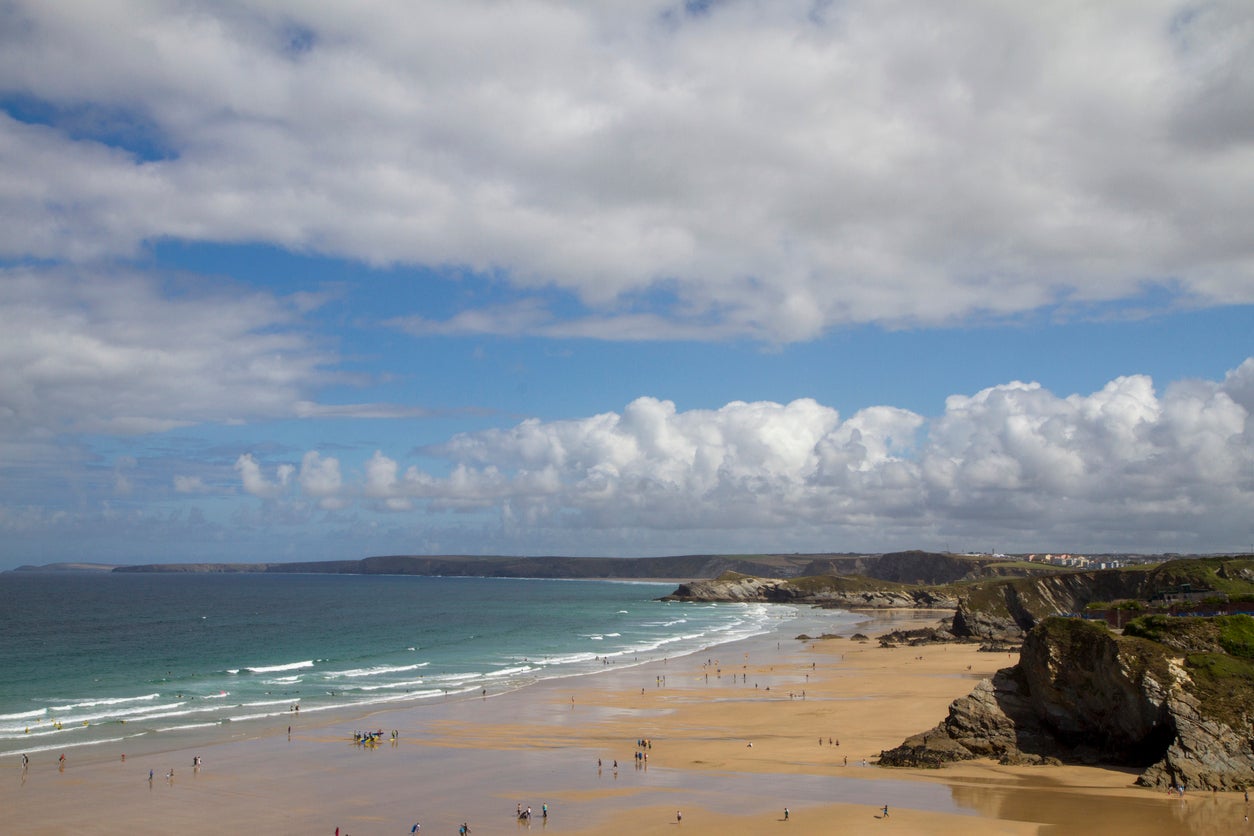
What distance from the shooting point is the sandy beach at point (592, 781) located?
101 feet

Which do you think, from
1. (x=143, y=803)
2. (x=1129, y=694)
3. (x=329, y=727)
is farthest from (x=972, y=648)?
(x=143, y=803)

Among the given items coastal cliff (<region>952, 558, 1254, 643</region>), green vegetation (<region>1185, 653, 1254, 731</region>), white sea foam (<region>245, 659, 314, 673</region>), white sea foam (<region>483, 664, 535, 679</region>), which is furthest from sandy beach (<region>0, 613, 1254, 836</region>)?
coastal cliff (<region>952, 558, 1254, 643</region>)

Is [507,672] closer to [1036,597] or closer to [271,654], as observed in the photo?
[271,654]

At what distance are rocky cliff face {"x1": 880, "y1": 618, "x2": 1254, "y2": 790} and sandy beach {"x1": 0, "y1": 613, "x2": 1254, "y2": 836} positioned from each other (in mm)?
1183

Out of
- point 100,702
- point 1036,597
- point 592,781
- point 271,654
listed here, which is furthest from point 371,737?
point 1036,597

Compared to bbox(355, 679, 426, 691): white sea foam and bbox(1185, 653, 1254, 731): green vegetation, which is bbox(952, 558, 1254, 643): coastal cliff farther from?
bbox(355, 679, 426, 691): white sea foam

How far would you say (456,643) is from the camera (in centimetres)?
9862

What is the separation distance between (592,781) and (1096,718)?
20829mm

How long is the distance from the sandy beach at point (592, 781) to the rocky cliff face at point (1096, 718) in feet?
3.88

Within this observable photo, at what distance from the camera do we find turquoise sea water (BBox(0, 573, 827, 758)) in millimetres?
53812

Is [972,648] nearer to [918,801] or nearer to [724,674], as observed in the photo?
[724,674]

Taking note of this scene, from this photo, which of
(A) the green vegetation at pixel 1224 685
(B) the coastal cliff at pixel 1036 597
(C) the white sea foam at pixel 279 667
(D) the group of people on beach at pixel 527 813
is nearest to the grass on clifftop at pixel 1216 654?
(A) the green vegetation at pixel 1224 685

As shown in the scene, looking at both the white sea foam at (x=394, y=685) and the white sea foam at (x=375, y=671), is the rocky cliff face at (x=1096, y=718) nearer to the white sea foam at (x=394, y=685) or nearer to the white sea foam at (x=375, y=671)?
the white sea foam at (x=394, y=685)

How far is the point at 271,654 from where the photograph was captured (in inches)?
3438
